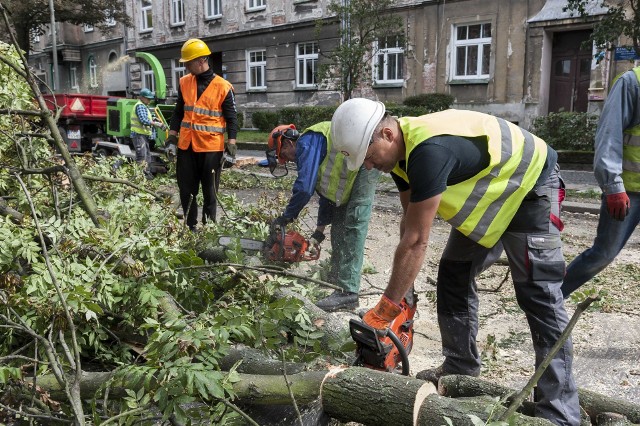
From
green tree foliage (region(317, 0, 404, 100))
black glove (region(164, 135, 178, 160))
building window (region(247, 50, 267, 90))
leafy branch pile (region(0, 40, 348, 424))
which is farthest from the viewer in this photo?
building window (region(247, 50, 267, 90))

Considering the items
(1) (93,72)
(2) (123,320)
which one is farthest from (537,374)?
(1) (93,72)

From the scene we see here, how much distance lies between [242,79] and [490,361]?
Answer: 19796mm

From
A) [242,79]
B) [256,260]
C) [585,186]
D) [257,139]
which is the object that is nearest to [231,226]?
[256,260]

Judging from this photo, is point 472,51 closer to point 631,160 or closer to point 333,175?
point 333,175

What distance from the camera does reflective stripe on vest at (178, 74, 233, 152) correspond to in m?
5.43

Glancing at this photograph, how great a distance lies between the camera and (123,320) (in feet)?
8.98

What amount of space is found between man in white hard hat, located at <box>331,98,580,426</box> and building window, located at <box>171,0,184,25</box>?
23.6m

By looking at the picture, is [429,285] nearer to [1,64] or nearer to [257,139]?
[1,64]

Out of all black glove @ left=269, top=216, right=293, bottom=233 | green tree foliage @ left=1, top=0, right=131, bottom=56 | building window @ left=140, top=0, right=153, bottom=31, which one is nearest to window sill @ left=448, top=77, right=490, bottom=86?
black glove @ left=269, top=216, right=293, bottom=233

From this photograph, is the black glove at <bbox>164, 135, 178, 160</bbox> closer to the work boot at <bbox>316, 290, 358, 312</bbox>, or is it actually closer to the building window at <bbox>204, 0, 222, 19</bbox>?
the work boot at <bbox>316, 290, 358, 312</bbox>

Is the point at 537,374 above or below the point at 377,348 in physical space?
above

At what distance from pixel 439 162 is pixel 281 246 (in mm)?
2105

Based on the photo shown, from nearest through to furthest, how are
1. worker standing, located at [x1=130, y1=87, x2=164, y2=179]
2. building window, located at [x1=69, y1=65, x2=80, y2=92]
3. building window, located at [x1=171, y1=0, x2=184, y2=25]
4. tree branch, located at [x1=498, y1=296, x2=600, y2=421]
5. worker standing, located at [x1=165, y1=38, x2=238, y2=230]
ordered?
tree branch, located at [x1=498, y1=296, x2=600, y2=421] → worker standing, located at [x1=165, y1=38, x2=238, y2=230] → worker standing, located at [x1=130, y1=87, x2=164, y2=179] → building window, located at [x1=171, y1=0, x2=184, y2=25] → building window, located at [x1=69, y1=65, x2=80, y2=92]

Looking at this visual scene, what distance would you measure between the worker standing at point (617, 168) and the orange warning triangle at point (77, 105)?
10845 mm
